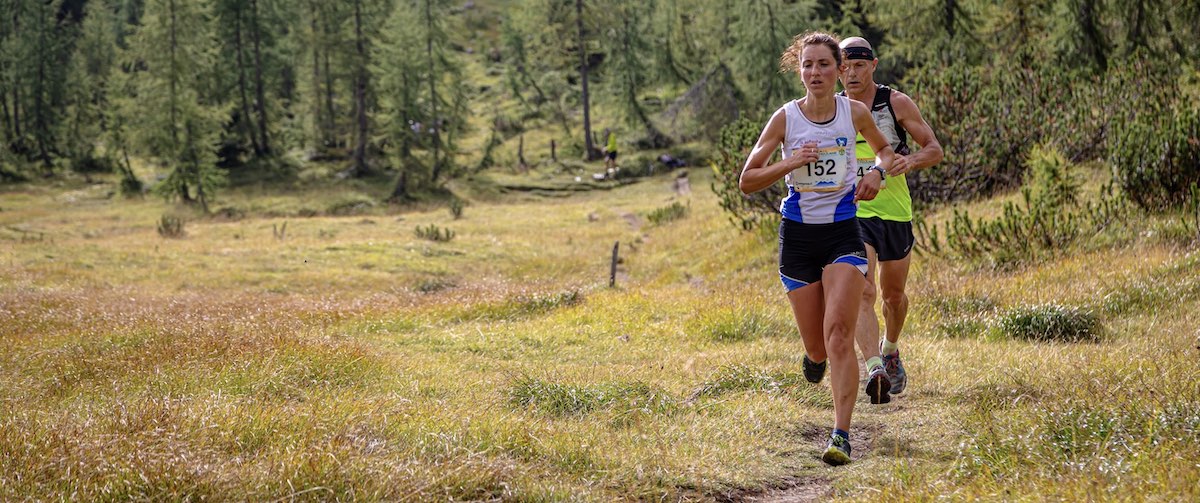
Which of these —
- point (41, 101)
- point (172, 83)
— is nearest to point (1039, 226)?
point (172, 83)

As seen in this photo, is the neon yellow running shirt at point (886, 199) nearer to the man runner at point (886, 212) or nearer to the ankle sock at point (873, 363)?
the man runner at point (886, 212)

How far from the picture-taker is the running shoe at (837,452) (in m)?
4.93

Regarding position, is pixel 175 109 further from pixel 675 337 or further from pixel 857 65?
pixel 857 65

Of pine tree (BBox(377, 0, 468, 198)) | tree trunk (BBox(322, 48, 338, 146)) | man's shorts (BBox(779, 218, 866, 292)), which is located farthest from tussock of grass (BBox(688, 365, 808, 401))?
tree trunk (BBox(322, 48, 338, 146))

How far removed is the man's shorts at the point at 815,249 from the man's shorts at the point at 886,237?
109 cm

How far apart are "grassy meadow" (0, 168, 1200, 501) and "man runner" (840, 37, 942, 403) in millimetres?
542

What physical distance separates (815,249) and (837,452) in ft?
3.83

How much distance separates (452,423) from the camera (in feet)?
16.8

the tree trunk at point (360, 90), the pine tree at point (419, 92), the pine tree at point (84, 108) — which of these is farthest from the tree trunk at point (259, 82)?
the pine tree at point (84, 108)

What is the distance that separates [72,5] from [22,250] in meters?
84.4

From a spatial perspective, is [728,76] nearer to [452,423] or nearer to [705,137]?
[705,137]

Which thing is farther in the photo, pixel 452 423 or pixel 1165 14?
pixel 1165 14

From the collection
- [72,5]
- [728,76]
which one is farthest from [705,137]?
[72,5]

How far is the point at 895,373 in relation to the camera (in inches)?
250
